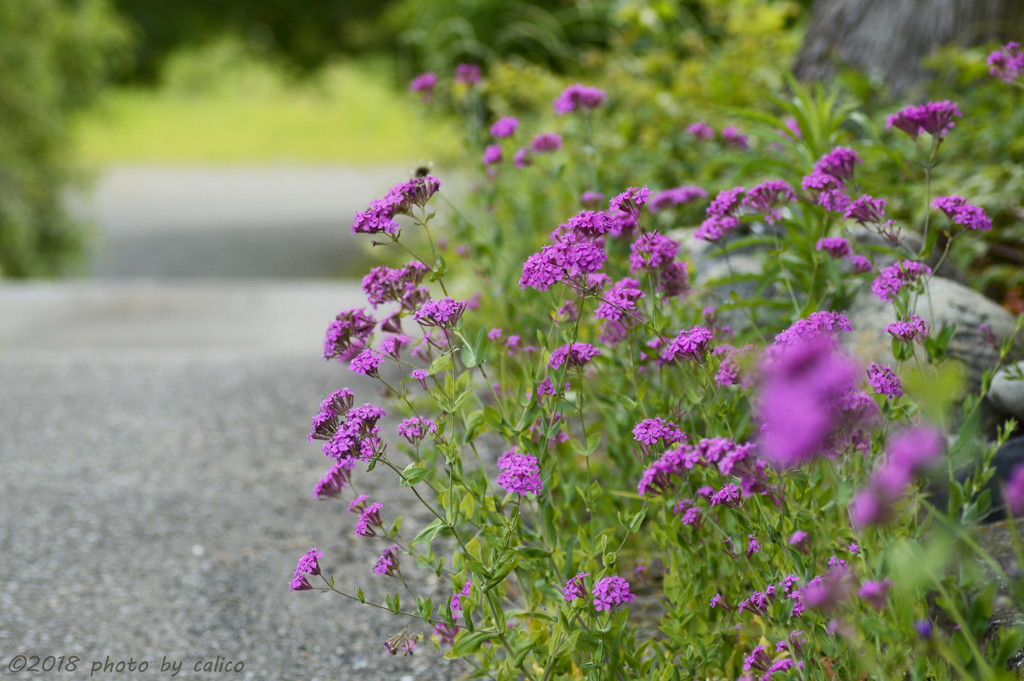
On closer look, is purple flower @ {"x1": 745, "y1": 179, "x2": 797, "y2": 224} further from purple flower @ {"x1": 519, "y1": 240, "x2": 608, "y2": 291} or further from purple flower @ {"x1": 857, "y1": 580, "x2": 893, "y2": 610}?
purple flower @ {"x1": 857, "y1": 580, "x2": 893, "y2": 610}

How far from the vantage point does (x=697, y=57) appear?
525 cm

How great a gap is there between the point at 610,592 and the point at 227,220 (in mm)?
13189

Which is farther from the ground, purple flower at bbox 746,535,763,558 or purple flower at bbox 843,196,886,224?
purple flower at bbox 843,196,886,224

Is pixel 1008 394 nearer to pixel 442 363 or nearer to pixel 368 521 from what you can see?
pixel 442 363

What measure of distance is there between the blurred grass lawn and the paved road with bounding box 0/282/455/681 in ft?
38.8

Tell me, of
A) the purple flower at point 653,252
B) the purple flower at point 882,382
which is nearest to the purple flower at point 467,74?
the purple flower at point 653,252

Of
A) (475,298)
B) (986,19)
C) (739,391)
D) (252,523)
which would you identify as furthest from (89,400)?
(986,19)

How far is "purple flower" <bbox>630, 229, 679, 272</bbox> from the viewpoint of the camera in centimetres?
172

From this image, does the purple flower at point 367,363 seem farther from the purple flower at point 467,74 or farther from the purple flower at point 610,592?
the purple flower at point 467,74

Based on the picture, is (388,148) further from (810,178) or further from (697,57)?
(810,178)

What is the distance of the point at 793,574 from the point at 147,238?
1241 cm

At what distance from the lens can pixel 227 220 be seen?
13.6 m

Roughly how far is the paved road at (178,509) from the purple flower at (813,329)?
1.15 m

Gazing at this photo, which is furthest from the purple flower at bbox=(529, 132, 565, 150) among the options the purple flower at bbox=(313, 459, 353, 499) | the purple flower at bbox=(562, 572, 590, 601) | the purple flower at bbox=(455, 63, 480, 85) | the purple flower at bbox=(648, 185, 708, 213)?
the purple flower at bbox=(562, 572, 590, 601)
